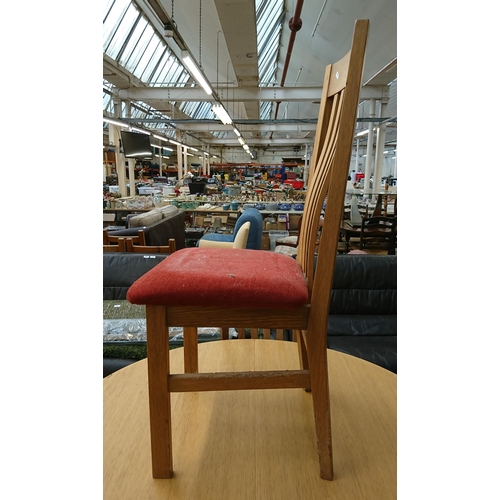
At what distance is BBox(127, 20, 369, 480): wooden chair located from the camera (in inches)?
30.6

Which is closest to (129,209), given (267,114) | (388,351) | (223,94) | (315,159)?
(223,94)

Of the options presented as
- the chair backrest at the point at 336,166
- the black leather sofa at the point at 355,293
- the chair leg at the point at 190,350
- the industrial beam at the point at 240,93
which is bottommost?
the black leather sofa at the point at 355,293

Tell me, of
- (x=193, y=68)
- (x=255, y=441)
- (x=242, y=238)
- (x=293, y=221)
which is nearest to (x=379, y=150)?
(x=293, y=221)

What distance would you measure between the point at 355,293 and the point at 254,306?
2340 millimetres

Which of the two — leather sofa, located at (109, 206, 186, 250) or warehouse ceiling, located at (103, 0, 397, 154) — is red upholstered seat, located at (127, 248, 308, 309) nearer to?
warehouse ceiling, located at (103, 0, 397, 154)

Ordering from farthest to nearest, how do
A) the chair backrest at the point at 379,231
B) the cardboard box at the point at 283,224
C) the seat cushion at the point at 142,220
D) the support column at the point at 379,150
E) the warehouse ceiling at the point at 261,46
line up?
the support column at the point at 379,150 < the cardboard box at the point at 283,224 < the chair backrest at the point at 379,231 < the warehouse ceiling at the point at 261,46 < the seat cushion at the point at 142,220

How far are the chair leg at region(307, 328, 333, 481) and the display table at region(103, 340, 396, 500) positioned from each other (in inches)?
1.8

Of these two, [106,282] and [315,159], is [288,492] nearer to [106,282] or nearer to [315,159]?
[315,159]

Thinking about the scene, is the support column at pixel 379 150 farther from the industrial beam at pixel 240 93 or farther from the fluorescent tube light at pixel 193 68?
the fluorescent tube light at pixel 193 68

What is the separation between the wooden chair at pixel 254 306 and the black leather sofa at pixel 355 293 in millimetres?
1677

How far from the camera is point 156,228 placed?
449cm

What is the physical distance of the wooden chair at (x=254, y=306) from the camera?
78 cm

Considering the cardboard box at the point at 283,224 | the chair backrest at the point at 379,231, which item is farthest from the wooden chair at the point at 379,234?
the cardboard box at the point at 283,224

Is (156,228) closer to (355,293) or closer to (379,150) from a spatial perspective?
(355,293)
